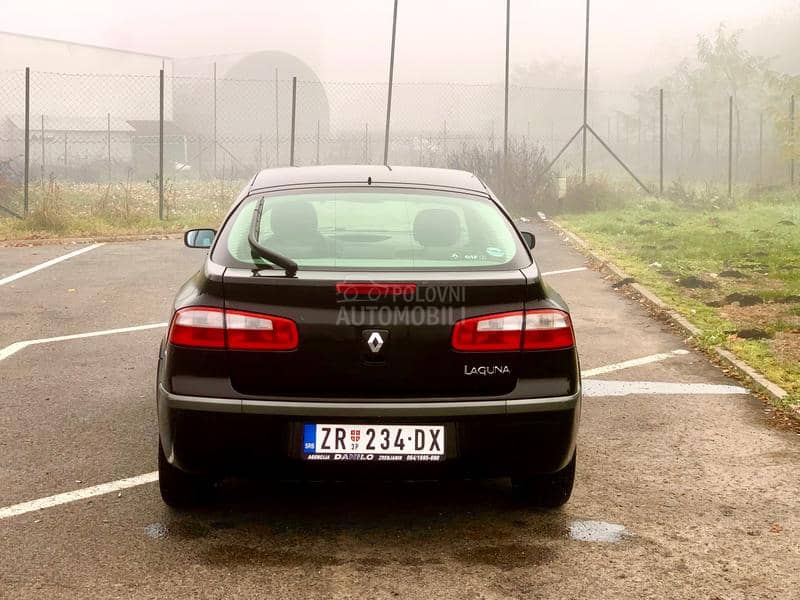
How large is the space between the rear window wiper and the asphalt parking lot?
912mm

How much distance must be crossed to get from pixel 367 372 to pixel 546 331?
2.34 ft

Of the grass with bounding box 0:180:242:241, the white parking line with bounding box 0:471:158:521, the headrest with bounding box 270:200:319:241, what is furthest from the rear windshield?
the grass with bounding box 0:180:242:241

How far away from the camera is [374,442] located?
4.11 m

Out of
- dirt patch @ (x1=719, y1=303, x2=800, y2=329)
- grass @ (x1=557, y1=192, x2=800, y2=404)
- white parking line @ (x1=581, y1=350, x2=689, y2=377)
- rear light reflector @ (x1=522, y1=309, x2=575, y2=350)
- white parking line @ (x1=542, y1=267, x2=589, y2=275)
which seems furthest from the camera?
white parking line @ (x1=542, y1=267, x2=589, y2=275)

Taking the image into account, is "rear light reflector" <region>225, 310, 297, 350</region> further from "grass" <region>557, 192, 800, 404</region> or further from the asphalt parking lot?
"grass" <region>557, 192, 800, 404</region>

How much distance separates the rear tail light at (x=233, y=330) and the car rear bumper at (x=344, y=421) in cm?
21

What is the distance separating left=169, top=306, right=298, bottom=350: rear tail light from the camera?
4.07 m

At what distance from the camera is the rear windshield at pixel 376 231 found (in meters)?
4.38

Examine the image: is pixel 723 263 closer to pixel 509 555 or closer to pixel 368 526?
pixel 368 526

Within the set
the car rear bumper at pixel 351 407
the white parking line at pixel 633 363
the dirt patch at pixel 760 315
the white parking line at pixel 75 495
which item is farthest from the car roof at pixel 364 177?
the dirt patch at pixel 760 315

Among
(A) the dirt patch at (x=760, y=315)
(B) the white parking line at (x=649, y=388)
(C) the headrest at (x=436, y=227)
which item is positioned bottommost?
(B) the white parking line at (x=649, y=388)

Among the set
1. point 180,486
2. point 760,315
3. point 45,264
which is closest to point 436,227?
point 180,486

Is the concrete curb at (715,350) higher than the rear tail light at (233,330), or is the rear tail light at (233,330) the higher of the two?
the rear tail light at (233,330)

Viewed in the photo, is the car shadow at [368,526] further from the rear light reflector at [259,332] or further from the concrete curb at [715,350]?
the concrete curb at [715,350]
